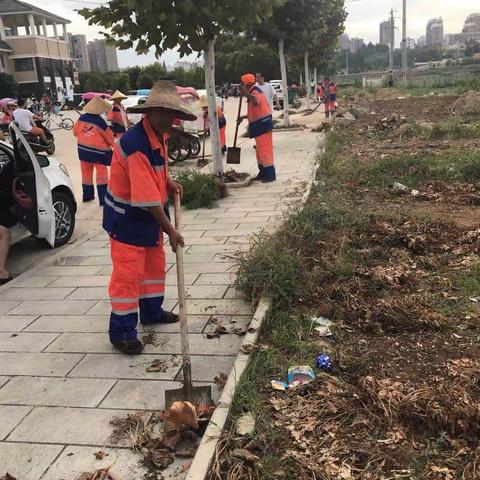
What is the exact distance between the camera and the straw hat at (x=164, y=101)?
349 cm

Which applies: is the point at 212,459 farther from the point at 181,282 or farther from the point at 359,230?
the point at 359,230

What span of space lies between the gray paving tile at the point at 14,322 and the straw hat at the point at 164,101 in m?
2.09

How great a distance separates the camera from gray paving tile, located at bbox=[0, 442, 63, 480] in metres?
2.75

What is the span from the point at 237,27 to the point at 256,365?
235 inches

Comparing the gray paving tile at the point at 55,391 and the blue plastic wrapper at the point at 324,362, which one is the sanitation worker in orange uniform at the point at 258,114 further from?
the gray paving tile at the point at 55,391

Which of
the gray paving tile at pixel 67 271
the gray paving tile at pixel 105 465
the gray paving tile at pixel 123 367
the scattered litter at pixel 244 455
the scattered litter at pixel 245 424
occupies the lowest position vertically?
the gray paving tile at pixel 105 465

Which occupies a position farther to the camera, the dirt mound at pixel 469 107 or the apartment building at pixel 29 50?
the apartment building at pixel 29 50

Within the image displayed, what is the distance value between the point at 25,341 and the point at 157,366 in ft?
4.00

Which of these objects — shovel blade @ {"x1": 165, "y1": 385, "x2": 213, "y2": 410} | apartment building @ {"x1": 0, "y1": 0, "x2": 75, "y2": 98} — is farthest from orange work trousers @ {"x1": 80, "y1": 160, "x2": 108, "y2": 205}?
apartment building @ {"x1": 0, "y1": 0, "x2": 75, "y2": 98}

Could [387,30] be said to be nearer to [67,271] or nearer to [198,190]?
[198,190]

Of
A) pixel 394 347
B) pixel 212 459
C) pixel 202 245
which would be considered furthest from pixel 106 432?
pixel 202 245

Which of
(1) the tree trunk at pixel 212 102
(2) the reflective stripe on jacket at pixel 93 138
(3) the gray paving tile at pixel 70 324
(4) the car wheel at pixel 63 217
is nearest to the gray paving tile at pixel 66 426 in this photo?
(3) the gray paving tile at pixel 70 324

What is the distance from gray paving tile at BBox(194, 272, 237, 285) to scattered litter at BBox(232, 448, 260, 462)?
2.53 metres

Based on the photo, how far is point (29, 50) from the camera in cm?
5016
